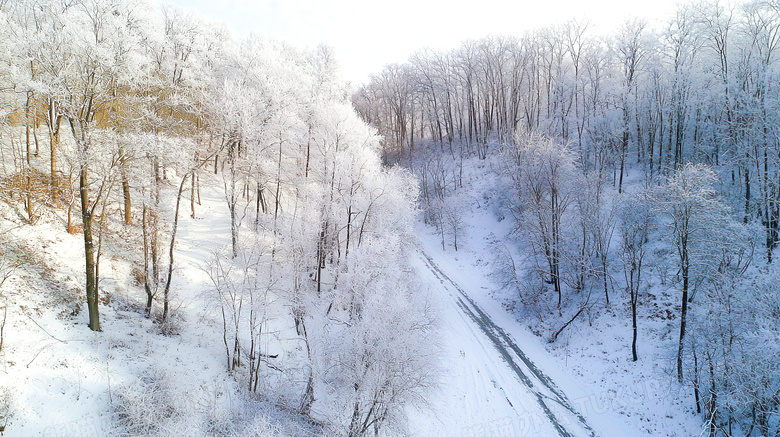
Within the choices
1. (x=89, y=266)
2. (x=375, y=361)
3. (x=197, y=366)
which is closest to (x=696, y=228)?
(x=375, y=361)

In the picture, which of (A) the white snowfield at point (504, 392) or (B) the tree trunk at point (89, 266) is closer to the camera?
(B) the tree trunk at point (89, 266)

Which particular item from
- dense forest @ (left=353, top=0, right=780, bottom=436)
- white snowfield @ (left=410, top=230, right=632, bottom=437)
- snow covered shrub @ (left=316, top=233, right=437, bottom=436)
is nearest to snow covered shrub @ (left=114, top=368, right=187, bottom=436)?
snow covered shrub @ (left=316, top=233, right=437, bottom=436)

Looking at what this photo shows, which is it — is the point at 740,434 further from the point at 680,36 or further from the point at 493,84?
the point at 493,84

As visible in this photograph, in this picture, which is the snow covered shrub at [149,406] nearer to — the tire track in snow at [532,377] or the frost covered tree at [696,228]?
the tire track in snow at [532,377]

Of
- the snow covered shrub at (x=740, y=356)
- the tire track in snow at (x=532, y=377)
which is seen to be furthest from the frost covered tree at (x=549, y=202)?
the snow covered shrub at (x=740, y=356)

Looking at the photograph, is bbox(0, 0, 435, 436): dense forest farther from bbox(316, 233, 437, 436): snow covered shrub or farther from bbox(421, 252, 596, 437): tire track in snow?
bbox(421, 252, 596, 437): tire track in snow

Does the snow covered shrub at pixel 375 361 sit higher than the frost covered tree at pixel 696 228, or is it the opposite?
the frost covered tree at pixel 696 228

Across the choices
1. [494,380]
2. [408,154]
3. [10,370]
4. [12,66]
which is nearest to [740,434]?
[494,380]
